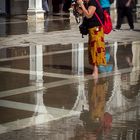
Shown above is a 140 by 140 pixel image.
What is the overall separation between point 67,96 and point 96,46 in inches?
79.3

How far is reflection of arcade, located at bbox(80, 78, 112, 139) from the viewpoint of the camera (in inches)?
275

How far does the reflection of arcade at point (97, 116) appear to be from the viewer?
22.9 feet

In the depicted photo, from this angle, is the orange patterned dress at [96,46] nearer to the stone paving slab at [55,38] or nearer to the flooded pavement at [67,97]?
the flooded pavement at [67,97]

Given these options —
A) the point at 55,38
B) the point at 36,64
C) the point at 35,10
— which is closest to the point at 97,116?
the point at 36,64

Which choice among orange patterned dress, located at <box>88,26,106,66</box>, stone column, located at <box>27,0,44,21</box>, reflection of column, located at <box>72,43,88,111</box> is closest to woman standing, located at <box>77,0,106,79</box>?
orange patterned dress, located at <box>88,26,106,66</box>

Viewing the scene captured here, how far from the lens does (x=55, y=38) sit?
1789 centimetres

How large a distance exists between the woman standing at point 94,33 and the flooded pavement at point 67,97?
1.09ft

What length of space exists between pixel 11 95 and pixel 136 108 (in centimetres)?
221

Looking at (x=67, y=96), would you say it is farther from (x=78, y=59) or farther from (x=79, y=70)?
(x=78, y=59)

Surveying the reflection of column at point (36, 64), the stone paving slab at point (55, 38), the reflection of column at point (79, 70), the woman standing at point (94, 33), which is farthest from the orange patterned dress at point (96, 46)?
the stone paving slab at point (55, 38)

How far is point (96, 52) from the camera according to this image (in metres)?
10.9

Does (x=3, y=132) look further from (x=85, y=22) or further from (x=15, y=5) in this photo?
(x=15, y=5)

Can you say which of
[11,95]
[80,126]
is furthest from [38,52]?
[80,126]

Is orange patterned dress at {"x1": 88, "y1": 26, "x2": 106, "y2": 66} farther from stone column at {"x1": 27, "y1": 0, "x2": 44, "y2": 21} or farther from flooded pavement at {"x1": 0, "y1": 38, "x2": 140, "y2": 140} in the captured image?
stone column at {"x1": 27, "y1": 0, "x2": 44, "y2": 21}
